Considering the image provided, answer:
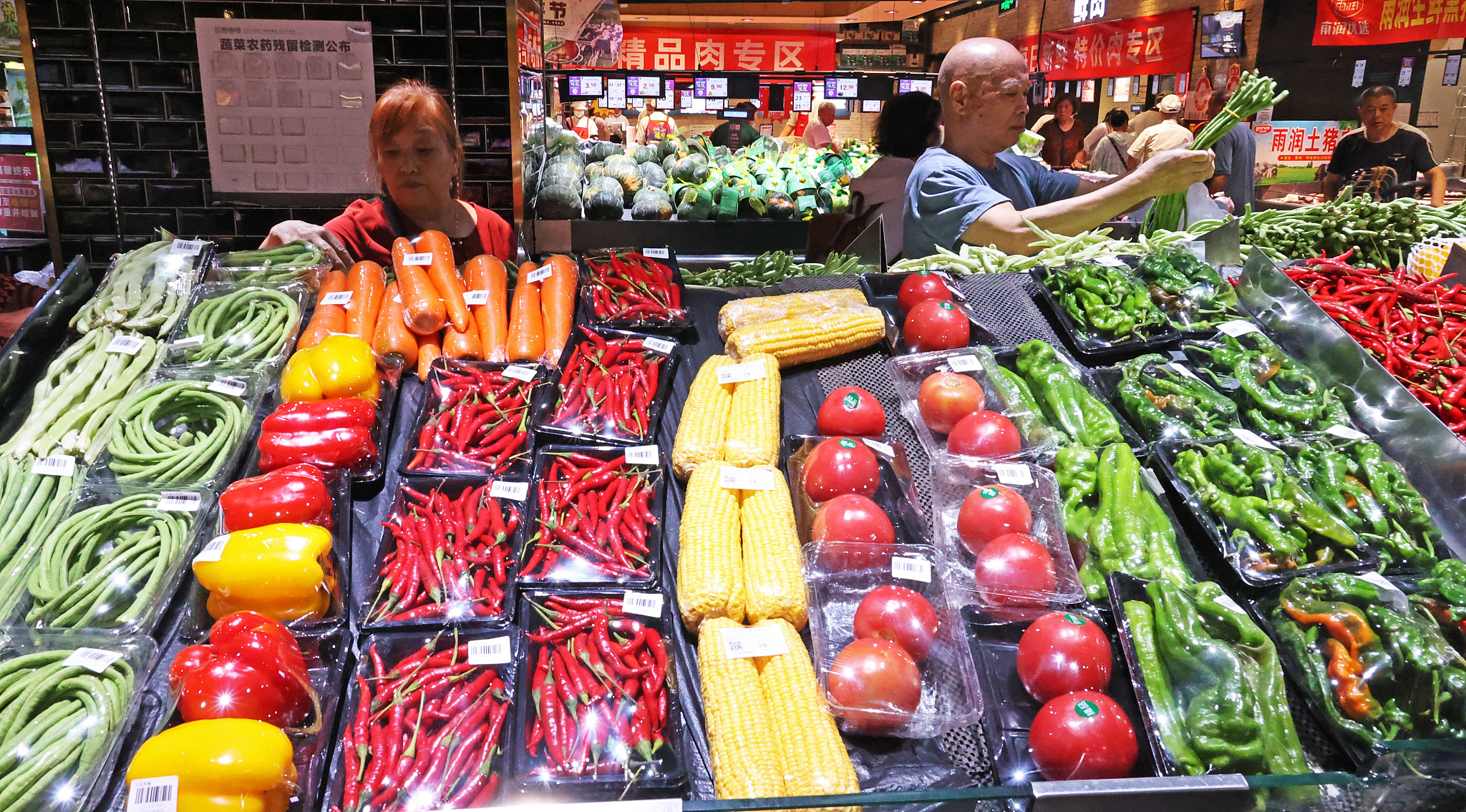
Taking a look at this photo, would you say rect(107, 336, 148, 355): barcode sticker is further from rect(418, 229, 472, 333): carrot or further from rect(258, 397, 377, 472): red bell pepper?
rect(418, 229, 472, 333): carrot

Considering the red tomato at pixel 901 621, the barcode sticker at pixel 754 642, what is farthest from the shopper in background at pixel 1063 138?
the barcode sticker at pixel 754 642

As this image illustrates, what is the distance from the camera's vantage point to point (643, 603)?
1.87 m

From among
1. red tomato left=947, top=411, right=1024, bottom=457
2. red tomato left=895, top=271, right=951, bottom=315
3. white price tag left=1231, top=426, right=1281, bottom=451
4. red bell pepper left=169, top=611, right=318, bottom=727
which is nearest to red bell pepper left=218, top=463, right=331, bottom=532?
red bell pepper left=169, top=611, right=318, bottom=727

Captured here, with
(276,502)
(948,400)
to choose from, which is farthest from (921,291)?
(276,502)

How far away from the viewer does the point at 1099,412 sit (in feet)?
8.00

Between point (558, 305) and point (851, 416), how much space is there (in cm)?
111

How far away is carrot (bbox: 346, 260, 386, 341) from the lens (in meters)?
2.71

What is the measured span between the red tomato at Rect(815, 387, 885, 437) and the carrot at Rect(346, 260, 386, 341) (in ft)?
4.78

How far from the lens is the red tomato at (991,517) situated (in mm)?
2031

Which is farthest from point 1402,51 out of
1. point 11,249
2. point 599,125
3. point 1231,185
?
point 11,249

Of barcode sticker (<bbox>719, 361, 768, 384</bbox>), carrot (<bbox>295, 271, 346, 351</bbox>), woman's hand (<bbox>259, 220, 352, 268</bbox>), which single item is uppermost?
woman's hand (<bbox>259, 220, 352, 268</bbox>)

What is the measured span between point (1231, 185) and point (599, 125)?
7.29 metres

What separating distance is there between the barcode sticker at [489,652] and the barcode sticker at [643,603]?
0.87ft

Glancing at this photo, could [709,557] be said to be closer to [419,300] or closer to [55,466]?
[419,300]
